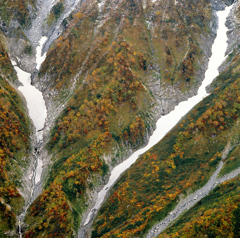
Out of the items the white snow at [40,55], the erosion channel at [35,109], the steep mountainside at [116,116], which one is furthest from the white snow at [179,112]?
the white snow at [40,55]

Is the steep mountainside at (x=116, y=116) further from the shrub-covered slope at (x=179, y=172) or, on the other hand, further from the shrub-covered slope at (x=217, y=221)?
the shrub-covered slope at (x=179, y=172)

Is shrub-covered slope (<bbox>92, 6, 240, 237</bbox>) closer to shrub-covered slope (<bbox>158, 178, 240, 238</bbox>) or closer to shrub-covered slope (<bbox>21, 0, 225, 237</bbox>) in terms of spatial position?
shrub-covered slope (<bbox>158, 178, 240, 238</bbox>)

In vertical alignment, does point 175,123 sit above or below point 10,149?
below

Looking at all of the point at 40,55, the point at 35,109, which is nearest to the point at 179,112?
the point at 35,109

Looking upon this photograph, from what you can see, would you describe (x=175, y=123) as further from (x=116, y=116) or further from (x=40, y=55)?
(x=40, y=55)

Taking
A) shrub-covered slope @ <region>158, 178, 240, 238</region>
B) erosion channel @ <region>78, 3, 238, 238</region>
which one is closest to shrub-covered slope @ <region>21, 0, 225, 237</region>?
erosion channel @ <region>78, 3, 238, 238</region>

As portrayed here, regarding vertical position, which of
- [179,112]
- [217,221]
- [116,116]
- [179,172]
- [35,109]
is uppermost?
[35,109]
